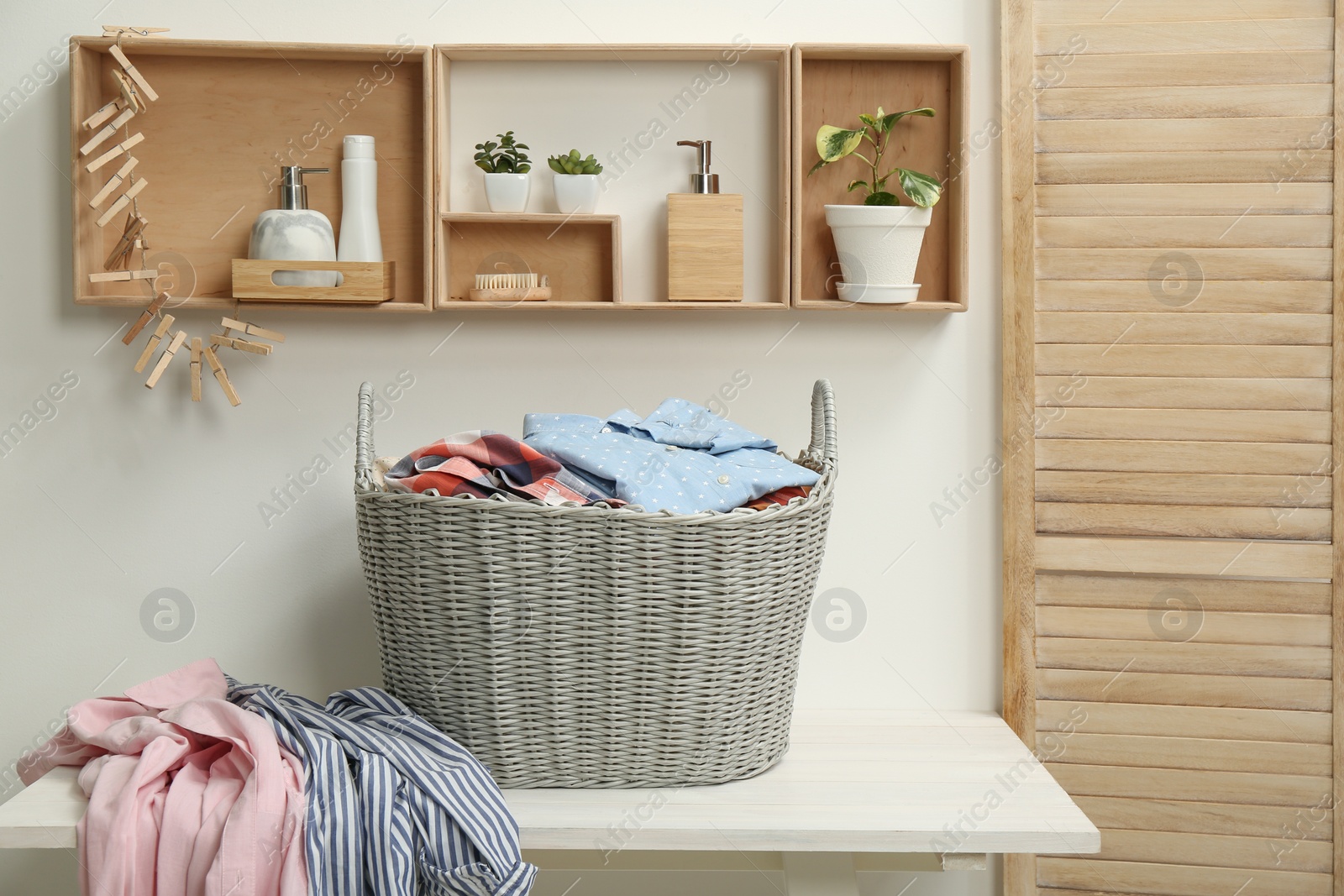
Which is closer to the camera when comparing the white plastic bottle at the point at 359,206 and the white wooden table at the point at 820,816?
the white wooden table at the point at 820,816

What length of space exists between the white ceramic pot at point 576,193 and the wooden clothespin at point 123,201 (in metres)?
0.57

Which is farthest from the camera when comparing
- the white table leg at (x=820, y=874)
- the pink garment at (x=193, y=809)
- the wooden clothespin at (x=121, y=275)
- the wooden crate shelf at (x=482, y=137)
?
the wooden crate shelf at (x=482, y=137)

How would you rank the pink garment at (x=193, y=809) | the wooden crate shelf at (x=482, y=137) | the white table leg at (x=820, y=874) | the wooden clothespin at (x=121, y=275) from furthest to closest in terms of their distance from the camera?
the wooden crate shelf at (x=482, y=137) < the wooden clothespin at (x=121, y=275) < the white table leg at (x=820, y=874) < the pink garment at (x=193, y=809)

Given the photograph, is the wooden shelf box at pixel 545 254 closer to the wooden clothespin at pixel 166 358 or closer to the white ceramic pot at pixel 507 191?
the white ceramic pot at pixel 507 191

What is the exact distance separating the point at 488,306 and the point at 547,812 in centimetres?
67

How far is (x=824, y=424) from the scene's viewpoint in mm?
1173

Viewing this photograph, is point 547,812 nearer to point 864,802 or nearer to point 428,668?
point 428,668

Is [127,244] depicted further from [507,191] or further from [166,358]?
[507,191]

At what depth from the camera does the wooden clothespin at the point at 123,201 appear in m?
1.32

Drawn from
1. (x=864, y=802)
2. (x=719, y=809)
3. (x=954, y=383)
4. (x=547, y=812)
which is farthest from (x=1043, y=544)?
(x=547, y=812)

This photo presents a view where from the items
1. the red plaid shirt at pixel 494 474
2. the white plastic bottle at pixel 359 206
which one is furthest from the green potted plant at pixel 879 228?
the white plastic bottle at pixel 359 206

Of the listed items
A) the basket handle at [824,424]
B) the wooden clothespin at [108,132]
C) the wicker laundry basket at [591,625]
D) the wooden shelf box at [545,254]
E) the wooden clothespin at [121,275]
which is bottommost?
the wicker laundry basket at [591,625]

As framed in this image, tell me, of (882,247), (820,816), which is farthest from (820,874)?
(882,247)

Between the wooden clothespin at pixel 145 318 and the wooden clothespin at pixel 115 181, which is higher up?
the wooden clothespin at pixel 115 181
